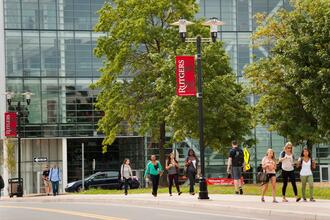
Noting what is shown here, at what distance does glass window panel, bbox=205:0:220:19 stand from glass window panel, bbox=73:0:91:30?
11.1 meters

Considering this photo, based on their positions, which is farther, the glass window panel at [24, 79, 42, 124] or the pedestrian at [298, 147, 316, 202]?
the glass window panel at [24, 79, 42, 124]

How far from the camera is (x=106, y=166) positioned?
243 ft

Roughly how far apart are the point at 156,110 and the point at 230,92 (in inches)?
167

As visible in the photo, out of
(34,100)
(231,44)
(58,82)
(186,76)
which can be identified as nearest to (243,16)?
(231,44)

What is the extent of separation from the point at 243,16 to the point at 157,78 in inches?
1282

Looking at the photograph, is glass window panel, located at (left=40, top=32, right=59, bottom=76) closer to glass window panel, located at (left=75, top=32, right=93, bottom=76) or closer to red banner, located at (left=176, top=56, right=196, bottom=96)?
glass window panel, located at (left=75, top=32, right=93, bottom=76)

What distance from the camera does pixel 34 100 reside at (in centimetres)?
6850

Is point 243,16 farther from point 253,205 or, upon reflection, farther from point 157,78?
point 253,205

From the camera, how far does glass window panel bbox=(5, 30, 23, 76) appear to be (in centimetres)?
6781

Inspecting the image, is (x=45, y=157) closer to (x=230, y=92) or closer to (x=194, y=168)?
(x=230, y=92)

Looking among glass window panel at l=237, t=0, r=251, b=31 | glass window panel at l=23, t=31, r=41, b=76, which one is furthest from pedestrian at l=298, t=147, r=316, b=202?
glass window panel at l=237, t=0, r=251, b=31

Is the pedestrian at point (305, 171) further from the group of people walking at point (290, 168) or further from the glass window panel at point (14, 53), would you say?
the glass window panel at point (14, 53)

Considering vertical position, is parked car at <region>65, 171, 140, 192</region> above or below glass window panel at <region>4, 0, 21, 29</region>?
below

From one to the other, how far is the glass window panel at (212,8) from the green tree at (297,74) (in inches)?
1136
